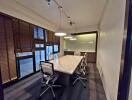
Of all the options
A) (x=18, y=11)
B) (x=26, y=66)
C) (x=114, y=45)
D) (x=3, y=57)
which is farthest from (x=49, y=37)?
(x=114, y=45)

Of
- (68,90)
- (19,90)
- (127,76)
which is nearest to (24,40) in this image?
(19,90)

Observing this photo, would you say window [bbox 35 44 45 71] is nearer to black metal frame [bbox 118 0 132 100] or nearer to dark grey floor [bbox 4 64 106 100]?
dark grey floor [bbox 4 64 106 100]

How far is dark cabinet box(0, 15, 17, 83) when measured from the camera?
2.45 metres

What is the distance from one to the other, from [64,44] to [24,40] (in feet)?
15.2

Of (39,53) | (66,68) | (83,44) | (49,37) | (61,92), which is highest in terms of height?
(49,37)

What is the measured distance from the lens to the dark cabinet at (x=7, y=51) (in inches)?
96.3

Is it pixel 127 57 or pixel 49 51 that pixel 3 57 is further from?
pixel 127 57

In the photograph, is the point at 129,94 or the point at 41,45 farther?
the point at 41,45

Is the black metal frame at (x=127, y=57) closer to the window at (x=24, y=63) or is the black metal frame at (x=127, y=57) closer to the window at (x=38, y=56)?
the window at (x=24, y=63)

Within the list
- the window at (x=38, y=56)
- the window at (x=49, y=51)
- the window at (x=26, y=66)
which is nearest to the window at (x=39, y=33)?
the window at (x=38, y=56)

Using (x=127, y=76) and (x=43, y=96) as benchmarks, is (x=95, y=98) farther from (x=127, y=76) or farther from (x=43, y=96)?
(x=127, y=76)

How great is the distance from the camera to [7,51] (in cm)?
258

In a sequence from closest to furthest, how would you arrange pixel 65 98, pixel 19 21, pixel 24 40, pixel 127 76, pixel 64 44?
pixel 127 76 → pixel 65 98 → pixel 19 21 → pixel 24 40 → pixel 64 44

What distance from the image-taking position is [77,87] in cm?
263
